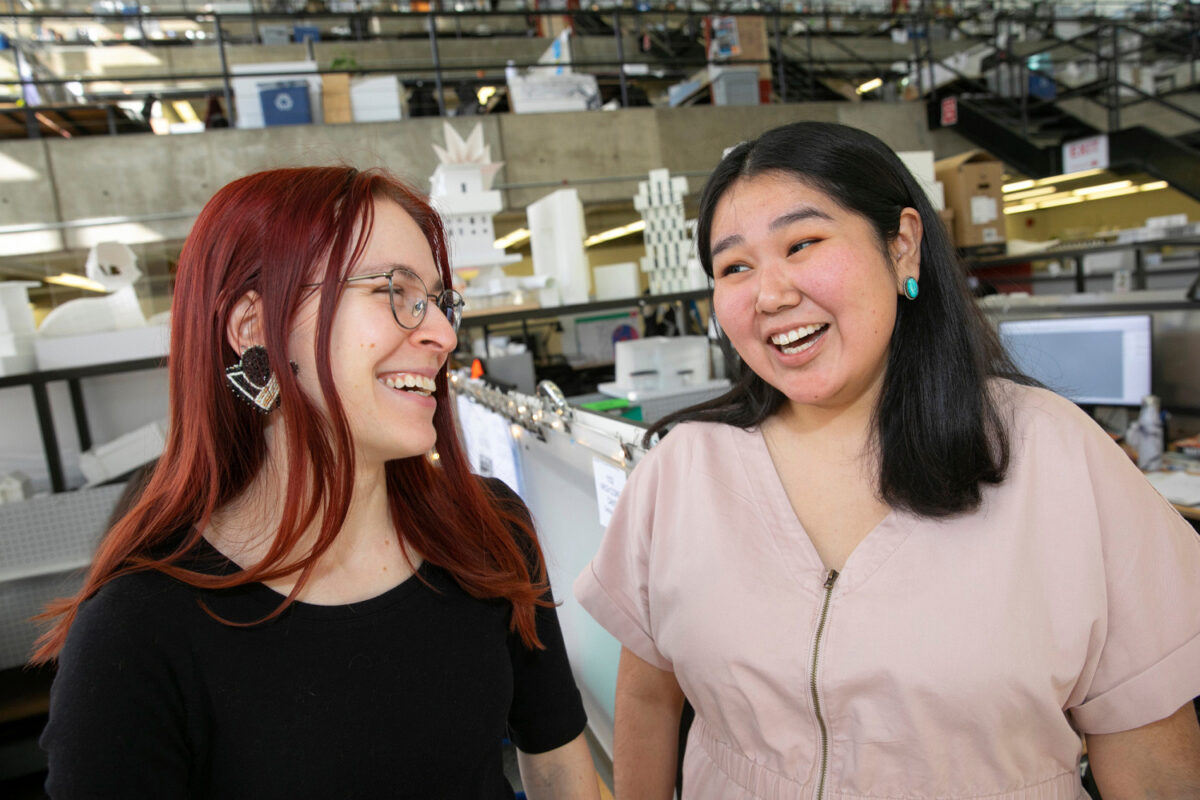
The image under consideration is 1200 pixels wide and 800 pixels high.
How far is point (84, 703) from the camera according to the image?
66 cm

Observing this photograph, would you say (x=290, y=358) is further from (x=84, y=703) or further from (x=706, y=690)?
(x=706, y=690)

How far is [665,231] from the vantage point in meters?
3.34

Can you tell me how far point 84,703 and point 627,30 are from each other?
11.9m

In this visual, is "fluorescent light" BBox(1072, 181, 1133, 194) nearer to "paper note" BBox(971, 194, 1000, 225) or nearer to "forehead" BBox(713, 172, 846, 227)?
"paper note" BBox(971, 194, 1000, 225)

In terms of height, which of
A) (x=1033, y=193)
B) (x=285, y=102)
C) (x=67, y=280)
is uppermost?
(x=285, y=102)

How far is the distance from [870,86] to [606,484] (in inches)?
339

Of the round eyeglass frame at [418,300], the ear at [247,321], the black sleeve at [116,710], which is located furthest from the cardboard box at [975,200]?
the black sleeve at [116,710]

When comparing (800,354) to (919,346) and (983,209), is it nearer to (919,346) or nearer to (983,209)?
(919,346)

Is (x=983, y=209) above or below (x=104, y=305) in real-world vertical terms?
above

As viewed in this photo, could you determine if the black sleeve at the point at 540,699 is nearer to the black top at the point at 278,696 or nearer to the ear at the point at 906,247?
the black top at the point at 278,696

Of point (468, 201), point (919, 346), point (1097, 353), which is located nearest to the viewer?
point (919, 346)

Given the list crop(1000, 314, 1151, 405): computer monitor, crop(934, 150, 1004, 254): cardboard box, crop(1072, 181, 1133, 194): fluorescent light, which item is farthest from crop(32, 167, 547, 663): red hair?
crop(1072, 181, 1133, 194): fluorescent light

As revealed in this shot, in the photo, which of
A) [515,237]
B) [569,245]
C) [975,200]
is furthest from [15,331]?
[515,237]

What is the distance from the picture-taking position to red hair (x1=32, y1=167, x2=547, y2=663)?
76 cm
